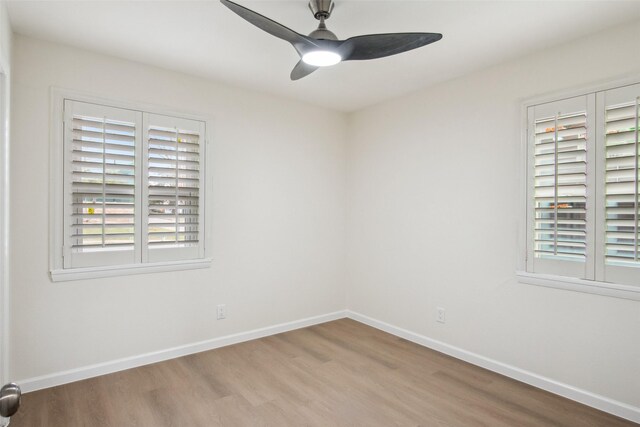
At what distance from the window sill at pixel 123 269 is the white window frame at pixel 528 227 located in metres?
2.67

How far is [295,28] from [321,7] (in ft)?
1.29

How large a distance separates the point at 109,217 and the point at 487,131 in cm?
314

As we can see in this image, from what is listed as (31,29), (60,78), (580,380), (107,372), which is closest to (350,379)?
(580,380)

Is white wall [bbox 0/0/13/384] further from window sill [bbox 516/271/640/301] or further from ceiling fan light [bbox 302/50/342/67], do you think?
window sill [bbox 516/271/640/301]

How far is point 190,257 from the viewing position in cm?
331

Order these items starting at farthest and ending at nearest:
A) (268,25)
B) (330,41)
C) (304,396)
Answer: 1. (304,396)
2. (330,41)
3. (268,25)

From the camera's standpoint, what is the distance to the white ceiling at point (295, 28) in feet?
7.11

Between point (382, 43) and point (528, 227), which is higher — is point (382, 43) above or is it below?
above

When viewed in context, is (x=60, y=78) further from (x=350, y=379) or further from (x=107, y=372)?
Answer: (x=350, y=379)

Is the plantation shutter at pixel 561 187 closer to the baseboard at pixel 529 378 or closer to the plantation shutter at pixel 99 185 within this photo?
the baseboard at pixel 529 378

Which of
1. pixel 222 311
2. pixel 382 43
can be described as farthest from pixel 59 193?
pixel 382 43

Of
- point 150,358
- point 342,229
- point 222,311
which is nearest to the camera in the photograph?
point 150,358

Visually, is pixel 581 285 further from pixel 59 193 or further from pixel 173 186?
pixel 59 193

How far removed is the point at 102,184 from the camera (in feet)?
9.30
